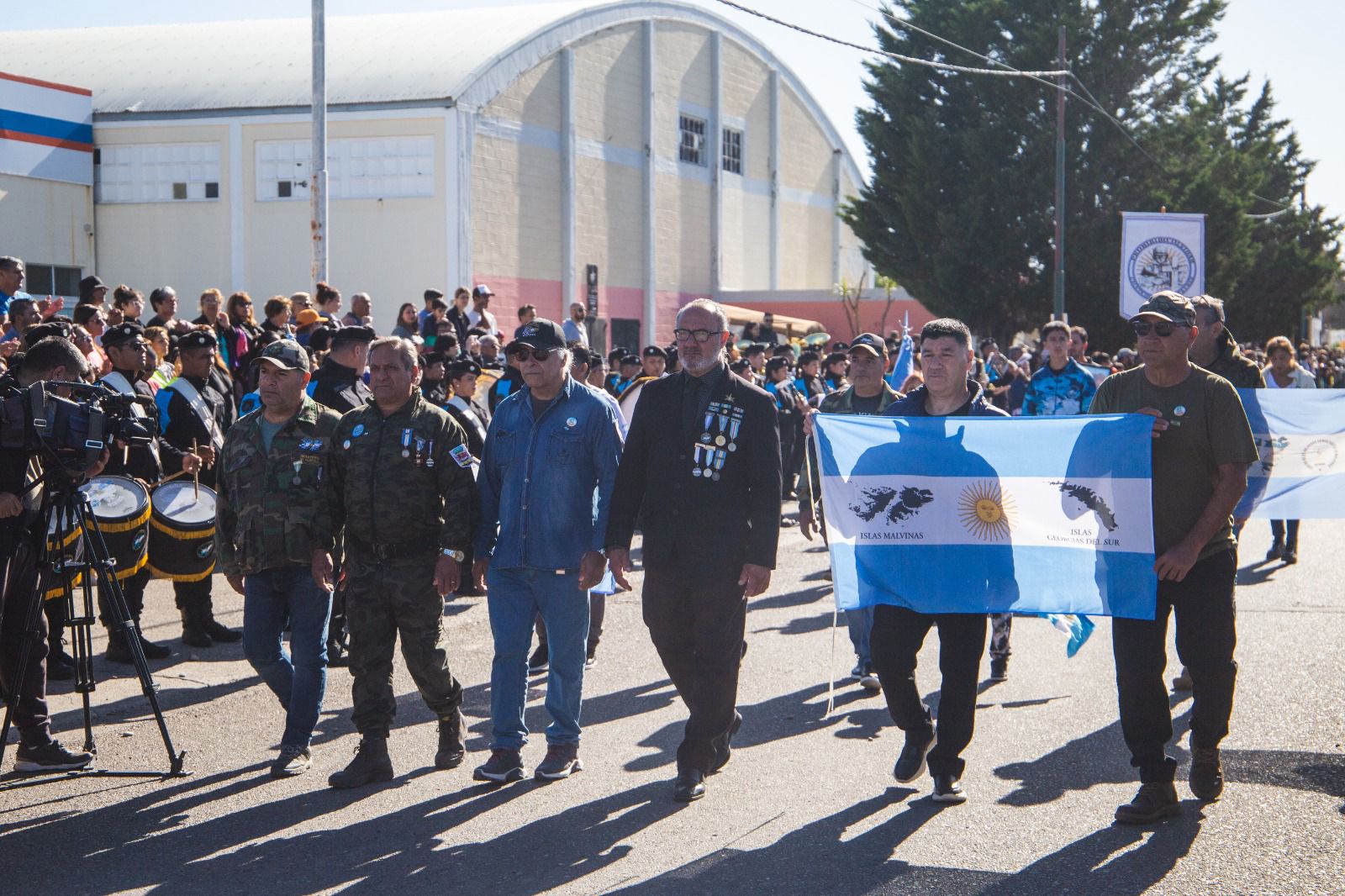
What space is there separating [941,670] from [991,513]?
0.74 m

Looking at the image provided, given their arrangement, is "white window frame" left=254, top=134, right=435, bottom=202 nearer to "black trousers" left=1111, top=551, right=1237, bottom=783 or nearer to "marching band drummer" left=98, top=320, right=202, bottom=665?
"marching band drummer" left=98, top=320, right=202, bottom=665

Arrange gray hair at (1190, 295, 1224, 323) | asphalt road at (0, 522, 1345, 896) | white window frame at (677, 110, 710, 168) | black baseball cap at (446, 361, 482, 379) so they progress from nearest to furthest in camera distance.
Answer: asphalt road at (0, 522, 1345, 896), gray hair at (1190, 295, 1224, 323), black baseball cap at (446, 361, 482, 379), white window frame at (677, 110, 710, 168)

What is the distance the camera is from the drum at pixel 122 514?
768 cm

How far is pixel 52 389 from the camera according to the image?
6.50 m

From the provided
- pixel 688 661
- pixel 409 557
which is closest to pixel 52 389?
pixel 409 557

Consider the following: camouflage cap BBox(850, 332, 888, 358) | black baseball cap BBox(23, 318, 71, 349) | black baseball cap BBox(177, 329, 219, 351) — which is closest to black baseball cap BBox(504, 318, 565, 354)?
camouflage cap BBox(850, 332, 888, 358)

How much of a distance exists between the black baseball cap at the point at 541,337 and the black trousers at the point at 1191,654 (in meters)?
2.74

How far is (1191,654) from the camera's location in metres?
6.05

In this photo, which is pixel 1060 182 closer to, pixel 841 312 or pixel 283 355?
pixel 841 312

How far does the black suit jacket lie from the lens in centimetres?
617

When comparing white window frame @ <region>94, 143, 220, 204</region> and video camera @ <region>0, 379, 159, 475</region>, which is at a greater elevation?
white window frame @ <region>94, 143, 220, 204</region>

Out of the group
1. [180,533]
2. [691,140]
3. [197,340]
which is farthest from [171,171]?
[180,533]

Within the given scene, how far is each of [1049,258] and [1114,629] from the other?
36613 mm

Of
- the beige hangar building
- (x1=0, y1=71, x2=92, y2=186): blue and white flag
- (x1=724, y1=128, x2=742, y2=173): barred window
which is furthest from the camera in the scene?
(x1=724, y1=128, x2=742, y2=173): barred window
